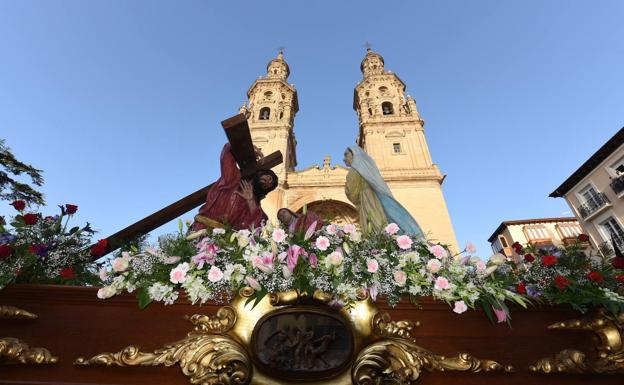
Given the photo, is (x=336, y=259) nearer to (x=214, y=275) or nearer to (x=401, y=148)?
(x=214, y=275)

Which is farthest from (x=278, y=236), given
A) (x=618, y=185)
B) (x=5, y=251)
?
(x=618, y=185)

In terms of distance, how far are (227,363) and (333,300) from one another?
2.64 ft

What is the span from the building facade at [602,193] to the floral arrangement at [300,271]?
66.3 feet

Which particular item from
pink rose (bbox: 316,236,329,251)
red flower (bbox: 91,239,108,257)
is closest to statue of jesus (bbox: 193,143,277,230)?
red flower (bbox: 91,239,108,257)

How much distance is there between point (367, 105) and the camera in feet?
91.9

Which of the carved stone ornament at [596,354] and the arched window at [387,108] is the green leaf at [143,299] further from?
the arched window at [387,108]

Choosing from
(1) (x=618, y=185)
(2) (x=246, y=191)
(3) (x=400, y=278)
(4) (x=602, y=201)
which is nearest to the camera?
(3) (x=400, y=278)

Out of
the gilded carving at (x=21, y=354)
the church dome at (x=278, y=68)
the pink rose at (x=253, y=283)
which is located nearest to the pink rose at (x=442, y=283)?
the pink rose at (x=253, y=283)

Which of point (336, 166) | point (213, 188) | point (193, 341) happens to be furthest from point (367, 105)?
point (193, 341)

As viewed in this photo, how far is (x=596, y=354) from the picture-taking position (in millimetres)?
2191

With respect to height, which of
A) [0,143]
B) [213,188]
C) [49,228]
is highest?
[0,143]

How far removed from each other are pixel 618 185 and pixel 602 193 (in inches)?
54.4

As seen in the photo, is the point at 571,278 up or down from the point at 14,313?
up

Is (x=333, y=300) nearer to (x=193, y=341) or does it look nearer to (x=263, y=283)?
(x=263, y=283)
